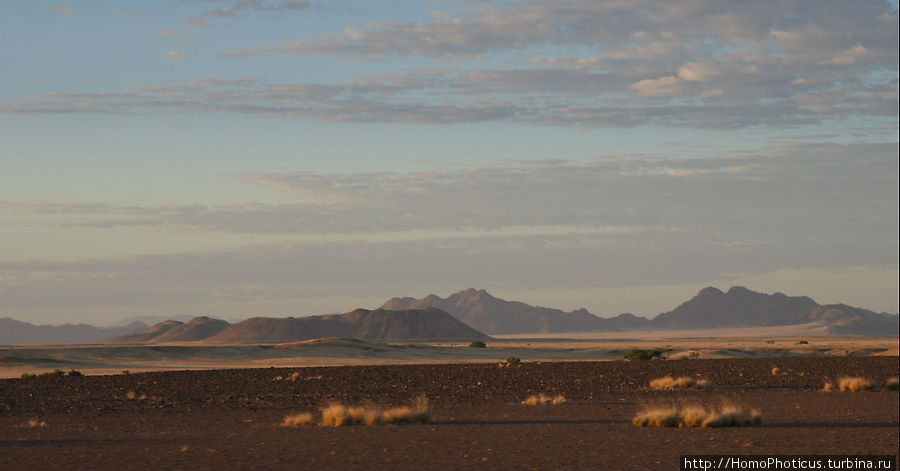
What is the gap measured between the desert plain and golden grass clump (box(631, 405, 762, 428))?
12.1 inches

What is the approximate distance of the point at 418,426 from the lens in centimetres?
2527

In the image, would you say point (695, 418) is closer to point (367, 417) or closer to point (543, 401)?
point (367, 417)

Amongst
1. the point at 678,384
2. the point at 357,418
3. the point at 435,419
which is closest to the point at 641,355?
the point at 678,384

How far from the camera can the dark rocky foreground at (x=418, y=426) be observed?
19438 mm

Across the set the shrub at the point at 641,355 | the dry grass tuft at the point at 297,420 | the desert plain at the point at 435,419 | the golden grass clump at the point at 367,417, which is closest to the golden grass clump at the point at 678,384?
the desert plain at the point at 435,419

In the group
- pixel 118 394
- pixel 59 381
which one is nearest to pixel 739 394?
pixel 118 394

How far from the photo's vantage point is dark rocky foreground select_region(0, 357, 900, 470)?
1944 centimetres

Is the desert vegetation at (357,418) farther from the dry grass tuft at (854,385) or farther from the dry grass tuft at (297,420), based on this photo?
the dry grass tuft at (854,385)

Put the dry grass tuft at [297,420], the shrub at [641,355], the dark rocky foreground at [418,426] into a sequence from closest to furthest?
the dark rocky foreground at [418,426] → the dry grass tuft at [297,420] → the shrub at [641,355]

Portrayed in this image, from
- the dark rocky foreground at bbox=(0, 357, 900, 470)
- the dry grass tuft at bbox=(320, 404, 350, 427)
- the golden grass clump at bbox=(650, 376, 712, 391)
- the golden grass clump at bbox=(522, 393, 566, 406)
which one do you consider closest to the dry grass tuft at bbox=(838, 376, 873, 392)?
the dark rocky foreground at bbox=(0, 357, 900, 470)

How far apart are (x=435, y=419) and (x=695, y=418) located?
704cm

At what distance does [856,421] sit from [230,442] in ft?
49.0

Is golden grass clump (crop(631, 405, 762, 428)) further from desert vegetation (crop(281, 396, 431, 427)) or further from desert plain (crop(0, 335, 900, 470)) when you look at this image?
desert vegetation (crop(281, 396, 431, 427))

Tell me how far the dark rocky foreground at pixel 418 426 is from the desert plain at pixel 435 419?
0.16 ft
